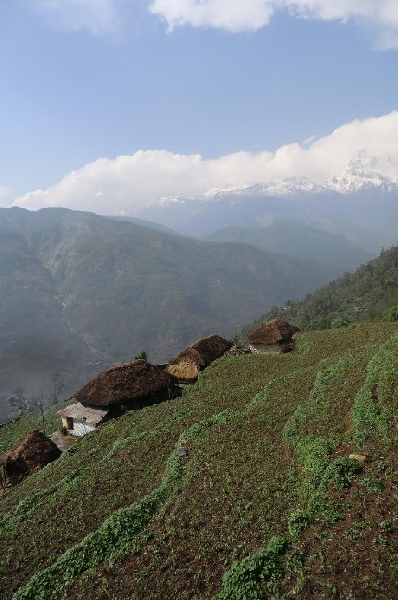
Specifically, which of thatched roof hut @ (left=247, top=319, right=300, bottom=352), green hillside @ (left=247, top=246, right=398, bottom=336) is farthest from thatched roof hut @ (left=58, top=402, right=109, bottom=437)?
green hillside @ (left=247, top=246, right=398, bottom=336)

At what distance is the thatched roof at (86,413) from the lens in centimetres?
3272

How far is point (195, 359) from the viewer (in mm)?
42531

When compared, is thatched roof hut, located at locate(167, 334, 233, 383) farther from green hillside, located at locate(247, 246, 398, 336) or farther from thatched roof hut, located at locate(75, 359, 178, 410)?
green hillside, located at locate(247, 246, 398, 336)

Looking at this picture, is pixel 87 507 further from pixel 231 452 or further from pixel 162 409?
pixel 162 409

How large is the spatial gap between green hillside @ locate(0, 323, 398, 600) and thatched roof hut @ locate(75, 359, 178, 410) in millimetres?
7640

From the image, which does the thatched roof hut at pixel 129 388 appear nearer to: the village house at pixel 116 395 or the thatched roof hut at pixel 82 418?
the village house at pixel 116 395

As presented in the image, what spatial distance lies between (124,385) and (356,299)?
121809 millimetres

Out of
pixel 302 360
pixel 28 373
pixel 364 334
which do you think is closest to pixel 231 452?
pixel 302 360

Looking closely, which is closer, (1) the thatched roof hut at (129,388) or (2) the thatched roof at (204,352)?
(1) the thatched roof hut at (129,388)

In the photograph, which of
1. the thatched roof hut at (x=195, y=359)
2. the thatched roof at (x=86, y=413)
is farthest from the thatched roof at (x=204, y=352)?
the thatched roof at (x=86, y=413)

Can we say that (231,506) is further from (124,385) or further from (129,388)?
(124,385)

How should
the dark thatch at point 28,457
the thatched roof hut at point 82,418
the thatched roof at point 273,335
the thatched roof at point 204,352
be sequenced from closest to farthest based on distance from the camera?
the dark thatch at point 28,457 < the thatched roof hut at point 82,418 < the thatched roof at point 204,352 < the thatched roof at point 273,335

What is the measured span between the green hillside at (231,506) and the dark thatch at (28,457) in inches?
141

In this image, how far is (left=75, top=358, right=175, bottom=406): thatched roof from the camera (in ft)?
111
